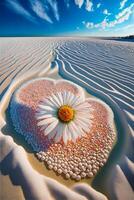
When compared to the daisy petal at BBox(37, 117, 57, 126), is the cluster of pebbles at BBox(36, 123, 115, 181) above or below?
below

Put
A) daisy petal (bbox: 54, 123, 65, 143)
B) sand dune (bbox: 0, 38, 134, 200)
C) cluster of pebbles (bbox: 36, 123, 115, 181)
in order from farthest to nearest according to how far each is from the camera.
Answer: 1. daisy petal (bbox: 54, 123, 65, 143)
2. cluster of pebbles (bbox: 36, 123, 115, 181)
3. sand dune (bbox: 0, 38, 134, 200)

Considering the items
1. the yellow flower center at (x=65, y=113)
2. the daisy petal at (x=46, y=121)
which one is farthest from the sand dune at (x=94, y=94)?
the yellow flower center at (x=65, y=113)

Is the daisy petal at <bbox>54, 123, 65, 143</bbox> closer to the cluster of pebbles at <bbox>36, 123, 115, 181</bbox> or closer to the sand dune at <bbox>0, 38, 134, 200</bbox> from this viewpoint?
the cluster of pebbles at <bbox>36, 123, 115, 181</bbox>

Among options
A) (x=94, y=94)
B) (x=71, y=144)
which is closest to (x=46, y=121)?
(x=71, y=144)

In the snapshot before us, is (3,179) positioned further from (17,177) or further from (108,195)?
(108,195)

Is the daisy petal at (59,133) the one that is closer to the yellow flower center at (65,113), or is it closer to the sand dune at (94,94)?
the yellow flower center at (65,113)

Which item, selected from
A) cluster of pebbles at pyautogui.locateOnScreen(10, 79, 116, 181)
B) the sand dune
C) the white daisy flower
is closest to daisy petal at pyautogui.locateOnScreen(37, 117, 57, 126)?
the white daisy flower
